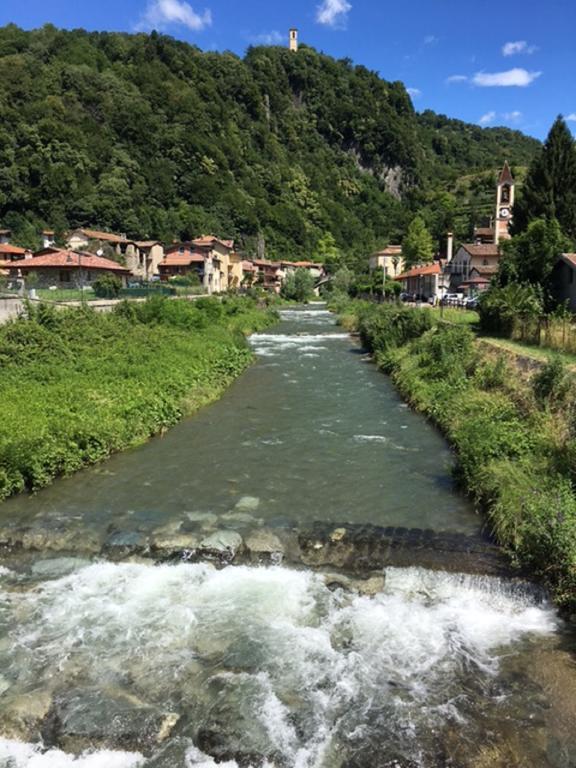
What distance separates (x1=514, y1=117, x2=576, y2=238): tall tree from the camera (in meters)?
46.7

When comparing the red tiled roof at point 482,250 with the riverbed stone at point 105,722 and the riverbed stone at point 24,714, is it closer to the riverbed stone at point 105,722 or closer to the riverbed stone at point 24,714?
the riverbed stone at point 105,722

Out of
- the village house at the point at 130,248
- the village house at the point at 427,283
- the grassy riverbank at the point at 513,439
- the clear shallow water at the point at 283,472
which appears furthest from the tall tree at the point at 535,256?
the village house at the point at 130,248

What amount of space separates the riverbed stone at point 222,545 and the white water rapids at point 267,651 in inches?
16.9

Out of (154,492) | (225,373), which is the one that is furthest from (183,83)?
(154,492)

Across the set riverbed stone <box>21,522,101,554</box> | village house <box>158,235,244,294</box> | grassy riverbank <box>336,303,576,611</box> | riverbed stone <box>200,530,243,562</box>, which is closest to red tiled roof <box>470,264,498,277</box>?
village house <box>158,235,244,294</box>

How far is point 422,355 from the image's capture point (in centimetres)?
2616

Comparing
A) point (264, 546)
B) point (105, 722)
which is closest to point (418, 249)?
point (264, 546)

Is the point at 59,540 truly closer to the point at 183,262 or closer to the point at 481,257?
the point at 481,257

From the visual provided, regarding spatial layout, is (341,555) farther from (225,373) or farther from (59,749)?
(225,373)

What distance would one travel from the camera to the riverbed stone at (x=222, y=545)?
389 inches

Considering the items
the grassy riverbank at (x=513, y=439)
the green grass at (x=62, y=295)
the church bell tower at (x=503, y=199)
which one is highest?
the church bell tower at (x=503, y=199)

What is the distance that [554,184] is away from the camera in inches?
1853

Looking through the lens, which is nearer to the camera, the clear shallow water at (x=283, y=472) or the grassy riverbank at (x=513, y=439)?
the grassy riverbank at (x=513, y=439)

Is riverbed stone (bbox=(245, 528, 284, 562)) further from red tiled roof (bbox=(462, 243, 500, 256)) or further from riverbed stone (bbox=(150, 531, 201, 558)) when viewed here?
red tiled roof (bbox=(462, 243, 500, 256))
